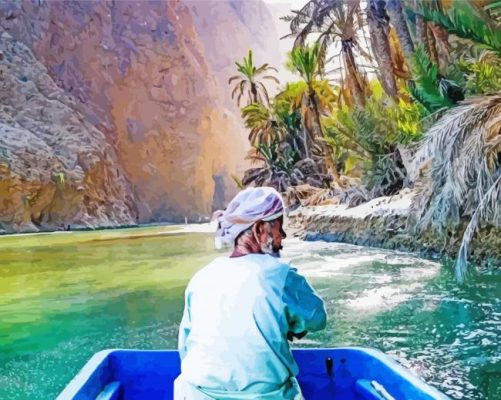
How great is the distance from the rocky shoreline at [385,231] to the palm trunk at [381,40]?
2.87 m

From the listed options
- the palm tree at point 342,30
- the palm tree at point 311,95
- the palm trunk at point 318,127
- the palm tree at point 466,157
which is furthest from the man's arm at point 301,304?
the palm trunk at point 318,127

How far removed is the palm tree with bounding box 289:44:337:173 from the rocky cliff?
56.4 feet

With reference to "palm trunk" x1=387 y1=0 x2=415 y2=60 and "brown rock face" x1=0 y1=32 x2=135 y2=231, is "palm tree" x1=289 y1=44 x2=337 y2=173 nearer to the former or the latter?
"palm trunk" x1=387 y1=0 x2=415 y2=60

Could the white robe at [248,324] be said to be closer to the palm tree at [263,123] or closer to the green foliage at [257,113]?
the palm tree at [263,123]

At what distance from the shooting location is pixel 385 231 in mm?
13453

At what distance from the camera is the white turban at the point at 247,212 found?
177 centimetres

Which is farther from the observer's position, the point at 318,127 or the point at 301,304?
the point at 318,127

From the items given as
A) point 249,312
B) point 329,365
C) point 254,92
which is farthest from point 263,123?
point 249,312

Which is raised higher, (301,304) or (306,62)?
(306,62)

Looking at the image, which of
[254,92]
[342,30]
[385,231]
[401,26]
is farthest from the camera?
[254,92]

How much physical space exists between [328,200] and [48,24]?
3214cm

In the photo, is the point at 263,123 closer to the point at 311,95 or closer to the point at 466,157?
the point at 311,95

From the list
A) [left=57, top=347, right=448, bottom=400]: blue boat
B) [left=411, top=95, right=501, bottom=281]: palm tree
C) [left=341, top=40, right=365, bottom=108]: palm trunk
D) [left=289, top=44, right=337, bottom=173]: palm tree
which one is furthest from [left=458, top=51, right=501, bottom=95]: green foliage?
[left=289, top=44, right=337, bottom=173]: palm tree

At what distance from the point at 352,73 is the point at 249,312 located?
1768 centimetres
